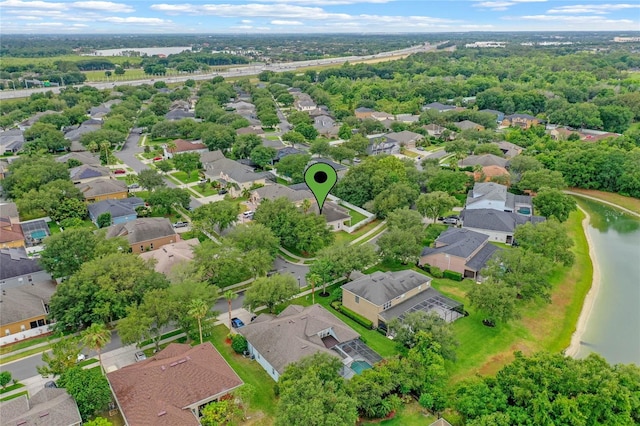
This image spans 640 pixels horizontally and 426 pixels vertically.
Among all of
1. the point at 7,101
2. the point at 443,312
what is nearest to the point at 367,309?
the point at 443,312

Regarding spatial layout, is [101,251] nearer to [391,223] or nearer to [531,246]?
[391,223]

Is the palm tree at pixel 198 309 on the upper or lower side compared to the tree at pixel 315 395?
upper

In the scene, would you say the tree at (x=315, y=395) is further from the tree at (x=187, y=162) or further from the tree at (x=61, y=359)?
the tree at (x=187, y=162)

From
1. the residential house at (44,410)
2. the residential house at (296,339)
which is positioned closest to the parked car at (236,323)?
the residential house at (296,339)

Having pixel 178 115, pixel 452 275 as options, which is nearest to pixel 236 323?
pixel 452 275

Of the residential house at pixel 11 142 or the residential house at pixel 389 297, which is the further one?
the residential house at pixel 11 142

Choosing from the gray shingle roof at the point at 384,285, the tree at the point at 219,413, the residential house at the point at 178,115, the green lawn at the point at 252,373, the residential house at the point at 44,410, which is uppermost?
the residential house at the point at 178,115

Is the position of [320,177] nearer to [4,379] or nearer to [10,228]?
[4,379]
